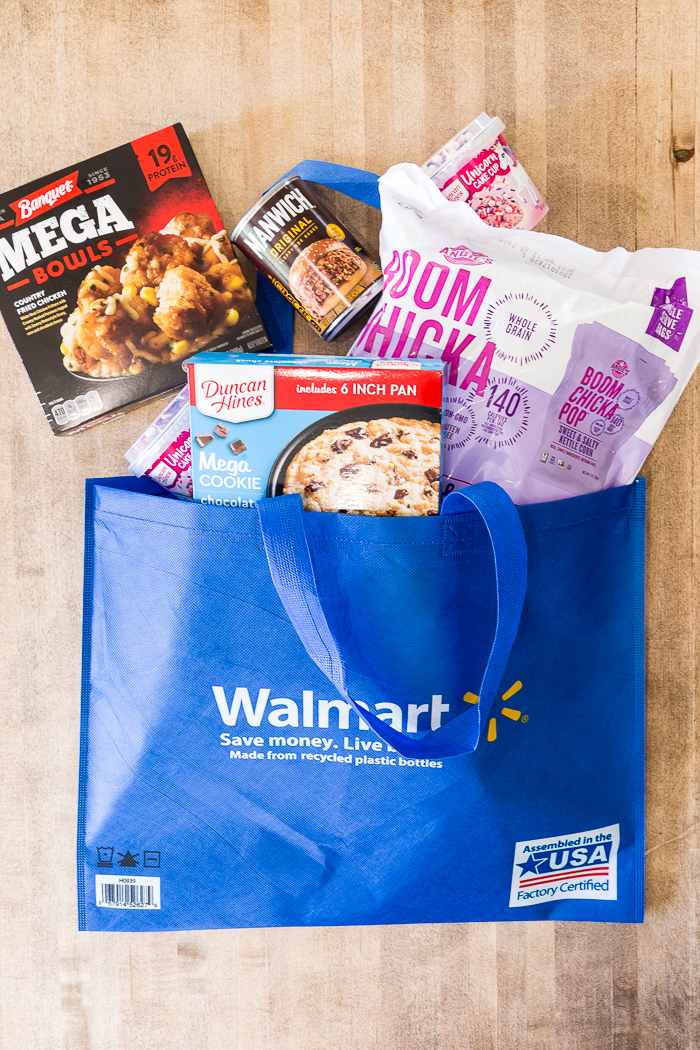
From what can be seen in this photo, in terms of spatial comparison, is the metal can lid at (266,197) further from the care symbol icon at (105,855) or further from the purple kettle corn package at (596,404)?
the care symbol icon at (105,855)

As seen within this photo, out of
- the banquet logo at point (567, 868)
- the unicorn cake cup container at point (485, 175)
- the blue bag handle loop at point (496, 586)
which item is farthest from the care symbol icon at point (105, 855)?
the unicorn cake cup container at point (485, 175)

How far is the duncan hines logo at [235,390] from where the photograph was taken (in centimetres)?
60

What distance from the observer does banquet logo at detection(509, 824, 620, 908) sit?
0.63 m

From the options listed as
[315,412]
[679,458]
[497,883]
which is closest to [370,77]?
[315,412]

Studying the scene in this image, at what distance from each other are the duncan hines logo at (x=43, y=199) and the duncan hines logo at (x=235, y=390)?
272 millimetres

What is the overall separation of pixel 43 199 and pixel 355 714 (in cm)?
64

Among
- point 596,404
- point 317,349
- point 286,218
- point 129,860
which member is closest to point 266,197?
point 286,218

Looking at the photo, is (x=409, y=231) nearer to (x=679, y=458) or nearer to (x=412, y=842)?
(x=679, y=458)

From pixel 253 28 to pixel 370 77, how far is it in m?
0.14

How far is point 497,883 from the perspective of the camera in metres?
0.64

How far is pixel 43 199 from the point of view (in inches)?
26.7

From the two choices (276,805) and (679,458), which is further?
(679,458)

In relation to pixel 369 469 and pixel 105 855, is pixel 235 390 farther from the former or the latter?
pixel 105 855

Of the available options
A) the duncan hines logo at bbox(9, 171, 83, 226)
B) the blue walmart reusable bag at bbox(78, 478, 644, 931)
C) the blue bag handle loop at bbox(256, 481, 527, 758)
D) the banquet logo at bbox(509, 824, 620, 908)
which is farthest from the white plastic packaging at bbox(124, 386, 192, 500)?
the banquet logo at bbox(509, 824, 620, 908)
